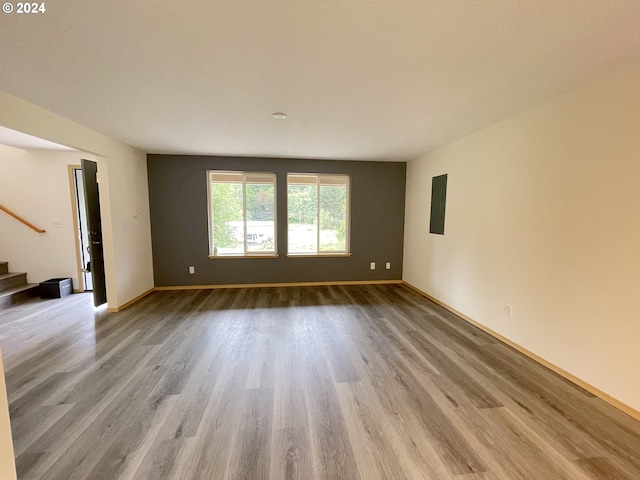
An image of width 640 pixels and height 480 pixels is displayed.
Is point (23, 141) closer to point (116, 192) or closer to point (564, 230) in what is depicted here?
point (116, 192)

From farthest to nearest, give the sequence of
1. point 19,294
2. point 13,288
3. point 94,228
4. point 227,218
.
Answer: point 227,218, point 13,288, point 19,294, point 94,228

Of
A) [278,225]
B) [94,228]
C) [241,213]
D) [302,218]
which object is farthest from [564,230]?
[94,228]

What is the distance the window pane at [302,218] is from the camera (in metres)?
4.68

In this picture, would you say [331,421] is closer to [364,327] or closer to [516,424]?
[516,424]

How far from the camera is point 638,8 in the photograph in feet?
4.00

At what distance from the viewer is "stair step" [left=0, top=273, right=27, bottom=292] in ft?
12.0

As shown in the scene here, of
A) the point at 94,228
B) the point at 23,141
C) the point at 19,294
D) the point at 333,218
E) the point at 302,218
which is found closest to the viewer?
the point at 94,228

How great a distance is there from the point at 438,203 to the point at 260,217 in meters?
2.97

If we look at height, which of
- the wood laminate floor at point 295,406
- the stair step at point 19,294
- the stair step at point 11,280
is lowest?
the wood laminate floor at point 295,406

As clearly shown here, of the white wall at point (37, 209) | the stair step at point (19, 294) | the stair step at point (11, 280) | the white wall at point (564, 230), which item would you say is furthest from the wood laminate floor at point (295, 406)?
the white wall at point (37, 209)

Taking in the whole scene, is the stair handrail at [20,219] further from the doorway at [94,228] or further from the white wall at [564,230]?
the white wall at [564,230]

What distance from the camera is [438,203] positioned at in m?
3.82

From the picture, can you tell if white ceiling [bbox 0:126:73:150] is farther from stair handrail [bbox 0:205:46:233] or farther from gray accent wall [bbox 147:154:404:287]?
gray accent wall [bbox 147:154:404:287]

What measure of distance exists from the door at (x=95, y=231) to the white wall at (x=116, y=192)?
0.36ft
